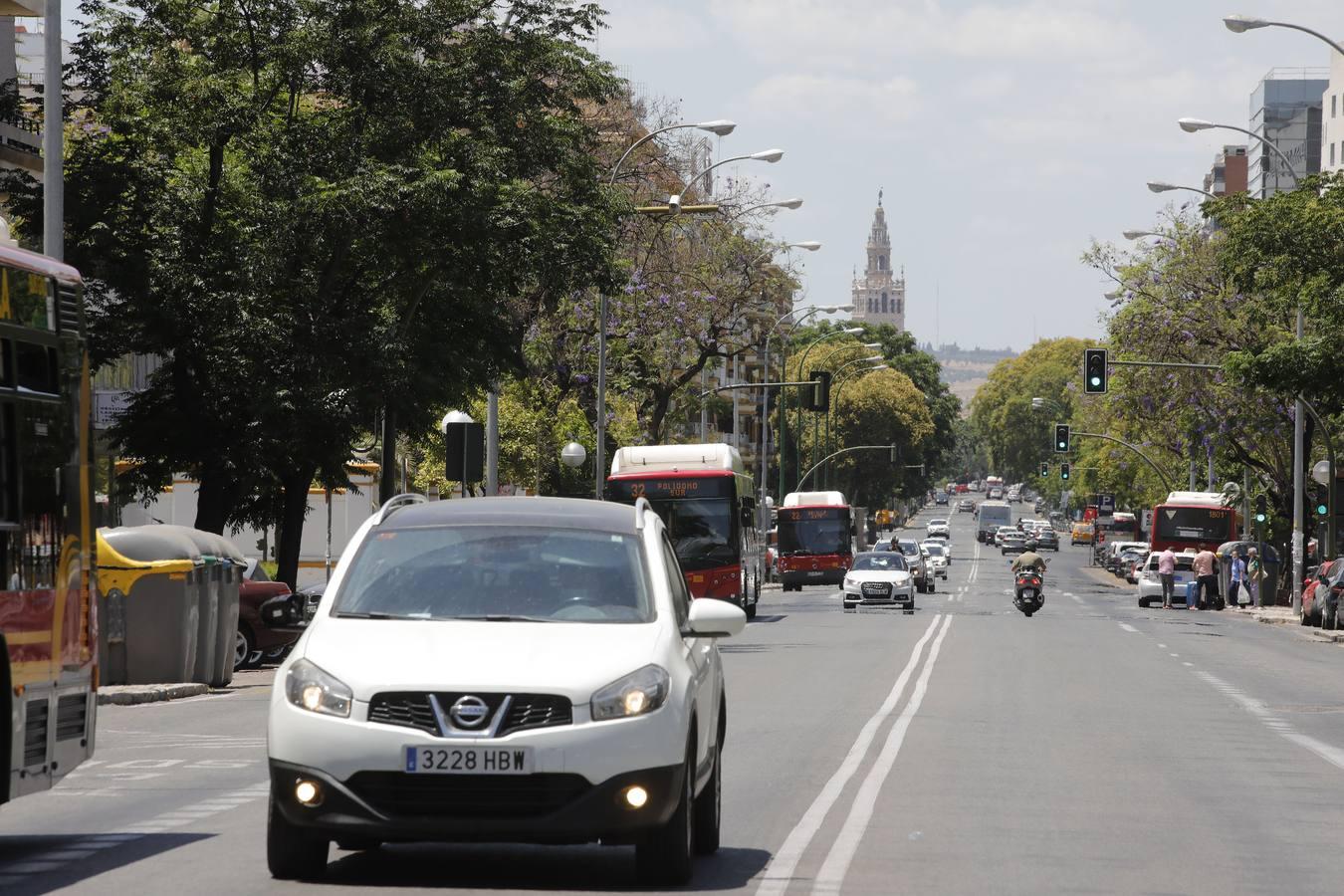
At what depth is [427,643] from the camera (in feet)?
28.1

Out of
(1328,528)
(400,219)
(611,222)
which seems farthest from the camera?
(1328,528)

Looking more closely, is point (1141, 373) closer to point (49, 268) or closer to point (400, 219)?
point (400, 219)

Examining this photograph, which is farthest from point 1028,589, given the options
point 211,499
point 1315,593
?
point 211,499

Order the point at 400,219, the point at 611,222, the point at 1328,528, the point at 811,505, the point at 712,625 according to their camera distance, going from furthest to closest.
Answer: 1. the point at 811,505
2. the point at 1328,528
3. the point at 611,222
4. the point at 400,219
5. the point at 712,625

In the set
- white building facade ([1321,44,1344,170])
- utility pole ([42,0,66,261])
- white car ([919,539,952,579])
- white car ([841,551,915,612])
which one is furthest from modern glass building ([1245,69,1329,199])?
utility pole ([42,0,66,261])

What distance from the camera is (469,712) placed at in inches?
325

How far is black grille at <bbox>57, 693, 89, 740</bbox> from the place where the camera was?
997 cm

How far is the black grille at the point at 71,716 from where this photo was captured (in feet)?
32.7

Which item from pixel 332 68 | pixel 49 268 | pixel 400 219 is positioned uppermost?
pixel 332 68

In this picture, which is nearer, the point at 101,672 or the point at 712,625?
the point at 712,625

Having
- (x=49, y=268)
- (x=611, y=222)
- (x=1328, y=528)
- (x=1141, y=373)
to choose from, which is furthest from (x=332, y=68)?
(x=1141, y=373)

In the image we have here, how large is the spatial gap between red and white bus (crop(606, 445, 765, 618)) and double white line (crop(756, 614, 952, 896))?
2072cm

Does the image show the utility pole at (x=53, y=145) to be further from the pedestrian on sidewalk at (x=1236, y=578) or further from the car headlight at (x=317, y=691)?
the pedestrian on sidewalk at (x=1236, y=578)

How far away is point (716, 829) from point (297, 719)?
240 cm
